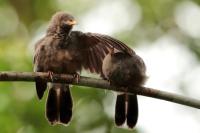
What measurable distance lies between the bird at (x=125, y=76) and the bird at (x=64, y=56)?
0.30 m

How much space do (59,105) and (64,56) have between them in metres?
0.58

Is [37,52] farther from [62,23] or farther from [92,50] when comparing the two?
[92,50]

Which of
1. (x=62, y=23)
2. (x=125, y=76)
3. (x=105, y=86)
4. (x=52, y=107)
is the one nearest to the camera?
(x=105, y=86)

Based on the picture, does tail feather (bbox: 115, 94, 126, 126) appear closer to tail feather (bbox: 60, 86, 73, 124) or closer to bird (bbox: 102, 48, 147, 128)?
bird (bbox: 102, 48, 147, 128)

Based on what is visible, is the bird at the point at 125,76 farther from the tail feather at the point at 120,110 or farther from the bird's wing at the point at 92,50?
the bird's wing at the point at 92,50

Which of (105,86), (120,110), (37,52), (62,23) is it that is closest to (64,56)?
(37,52)

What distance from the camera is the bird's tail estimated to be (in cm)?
684

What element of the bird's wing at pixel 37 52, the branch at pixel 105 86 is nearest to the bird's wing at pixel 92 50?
the bird's wing at pixel 37 52

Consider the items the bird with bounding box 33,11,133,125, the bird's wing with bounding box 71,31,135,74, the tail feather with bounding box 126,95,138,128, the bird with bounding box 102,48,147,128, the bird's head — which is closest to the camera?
the bird with bounding box 102,48,147,128

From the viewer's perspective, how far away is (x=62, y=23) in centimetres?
714

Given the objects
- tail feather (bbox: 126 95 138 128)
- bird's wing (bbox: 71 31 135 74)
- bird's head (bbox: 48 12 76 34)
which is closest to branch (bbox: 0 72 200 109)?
tail feather (bbox: 126 95 138 128)

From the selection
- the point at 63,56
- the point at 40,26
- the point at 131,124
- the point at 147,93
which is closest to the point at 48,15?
the point at 40,26

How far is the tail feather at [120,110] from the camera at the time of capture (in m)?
6.33

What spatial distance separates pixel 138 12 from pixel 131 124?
5.11 meters
